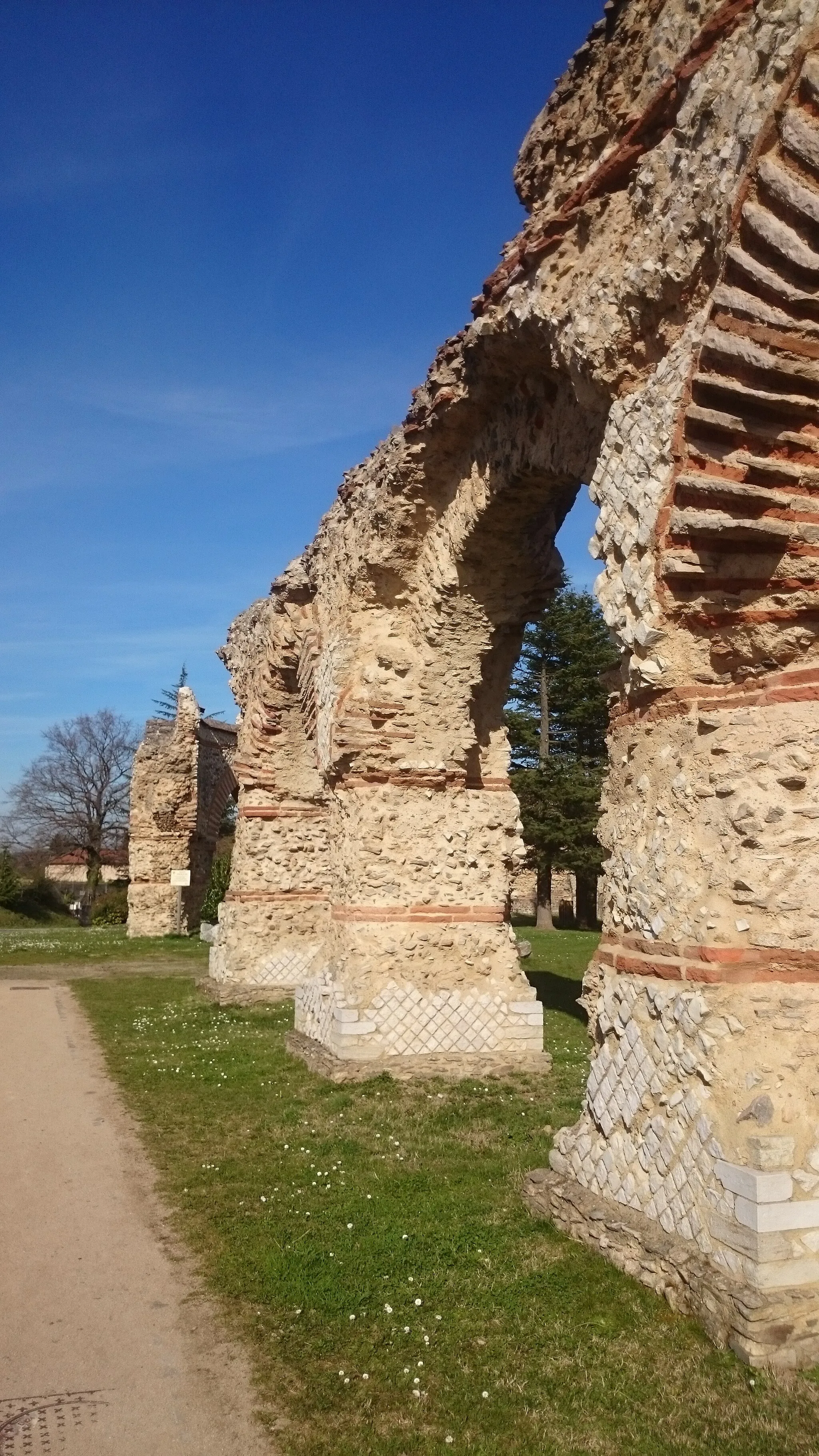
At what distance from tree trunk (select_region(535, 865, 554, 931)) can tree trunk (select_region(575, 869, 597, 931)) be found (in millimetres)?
876

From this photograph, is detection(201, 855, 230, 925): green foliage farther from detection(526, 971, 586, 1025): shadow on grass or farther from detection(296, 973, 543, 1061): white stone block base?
detection(296, 973, 543, 1061): white stone block base

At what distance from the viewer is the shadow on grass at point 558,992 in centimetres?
1058

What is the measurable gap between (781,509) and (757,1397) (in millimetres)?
2841

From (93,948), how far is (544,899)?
33.6 ft

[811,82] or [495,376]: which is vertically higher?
[495,376]

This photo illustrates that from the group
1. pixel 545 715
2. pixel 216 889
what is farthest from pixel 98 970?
pixel 545 715

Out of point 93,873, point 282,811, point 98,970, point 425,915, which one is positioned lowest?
point 98,970

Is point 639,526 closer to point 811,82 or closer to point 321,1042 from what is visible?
point 811,82

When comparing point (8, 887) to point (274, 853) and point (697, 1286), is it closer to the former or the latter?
point (274, 853)

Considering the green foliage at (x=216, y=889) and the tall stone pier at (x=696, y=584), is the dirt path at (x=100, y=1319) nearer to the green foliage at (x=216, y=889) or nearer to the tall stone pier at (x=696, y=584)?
the tall stone pier at (x=696, y=584)

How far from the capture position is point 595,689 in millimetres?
24094

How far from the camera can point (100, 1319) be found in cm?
361

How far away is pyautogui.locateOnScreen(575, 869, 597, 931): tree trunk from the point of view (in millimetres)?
23844

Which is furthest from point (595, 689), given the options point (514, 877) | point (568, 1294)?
point (568, 1294)
